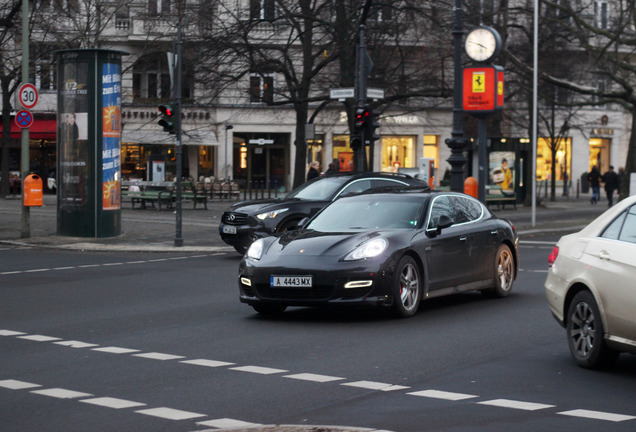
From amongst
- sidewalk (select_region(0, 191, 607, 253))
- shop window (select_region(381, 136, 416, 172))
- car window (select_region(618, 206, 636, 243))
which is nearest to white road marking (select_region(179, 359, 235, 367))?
car window (select_region(618, 206, 636, 243))

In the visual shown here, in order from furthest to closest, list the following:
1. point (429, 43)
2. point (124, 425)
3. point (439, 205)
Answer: point (429, 43)
point (439, 205)
point (124, 425)

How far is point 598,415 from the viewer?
6.71 metres

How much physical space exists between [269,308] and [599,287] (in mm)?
4550

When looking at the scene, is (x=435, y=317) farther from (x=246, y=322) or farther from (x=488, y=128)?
(x=488, y=128)

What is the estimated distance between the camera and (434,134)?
61.2 meters

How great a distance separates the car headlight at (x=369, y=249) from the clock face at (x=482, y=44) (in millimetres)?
15433

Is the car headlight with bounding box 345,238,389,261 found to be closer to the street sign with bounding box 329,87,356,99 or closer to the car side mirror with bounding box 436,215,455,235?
the car side mirror with bounding box 436,215,455,235

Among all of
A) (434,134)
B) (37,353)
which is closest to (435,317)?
(37,353)

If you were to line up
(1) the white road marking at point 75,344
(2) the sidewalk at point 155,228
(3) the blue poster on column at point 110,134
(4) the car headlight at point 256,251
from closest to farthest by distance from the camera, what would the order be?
(1) the white road marking at point 75,344, (4) the car headlight at point 256,251, (2) the sidewalk at point 155,228, (3) the blue poster on column at point 110,134

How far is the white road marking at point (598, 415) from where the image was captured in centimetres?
661

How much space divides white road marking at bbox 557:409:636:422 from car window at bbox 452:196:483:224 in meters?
6.23

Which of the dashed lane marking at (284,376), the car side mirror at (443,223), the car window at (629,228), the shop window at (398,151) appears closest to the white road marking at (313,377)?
the dashed lane marking at (284,376)

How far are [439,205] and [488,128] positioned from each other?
1650 inches

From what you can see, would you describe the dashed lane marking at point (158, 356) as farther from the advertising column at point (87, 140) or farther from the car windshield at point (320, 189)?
the advertising column at point (87, 140)
